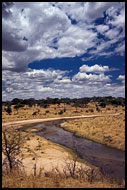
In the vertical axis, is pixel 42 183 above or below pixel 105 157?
above

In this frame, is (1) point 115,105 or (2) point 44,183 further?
(1) point 115,105

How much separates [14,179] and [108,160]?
11.9 m

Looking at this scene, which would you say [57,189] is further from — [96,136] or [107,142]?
[96,136]

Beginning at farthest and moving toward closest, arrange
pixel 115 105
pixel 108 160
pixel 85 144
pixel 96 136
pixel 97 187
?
pixel 115 105, pixel 96 136, pixel 85 144, pixel 108 160, pixel 97 187

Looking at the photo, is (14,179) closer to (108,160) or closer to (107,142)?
(108,160)

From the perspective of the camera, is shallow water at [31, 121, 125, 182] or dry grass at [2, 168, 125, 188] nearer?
dry grass at [2, 168, 125, 188]

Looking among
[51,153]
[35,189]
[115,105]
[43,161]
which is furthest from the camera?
[115,105]

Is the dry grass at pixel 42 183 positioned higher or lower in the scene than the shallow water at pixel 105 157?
higher

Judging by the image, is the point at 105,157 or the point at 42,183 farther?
the point at 105,157

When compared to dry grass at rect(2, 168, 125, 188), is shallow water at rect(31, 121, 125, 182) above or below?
below

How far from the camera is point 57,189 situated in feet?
21.4

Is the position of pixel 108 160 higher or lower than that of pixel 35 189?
lower

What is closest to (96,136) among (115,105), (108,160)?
(108,160)

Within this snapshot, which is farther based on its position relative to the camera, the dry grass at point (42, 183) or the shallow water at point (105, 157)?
the shallow water at point (105, 157)
